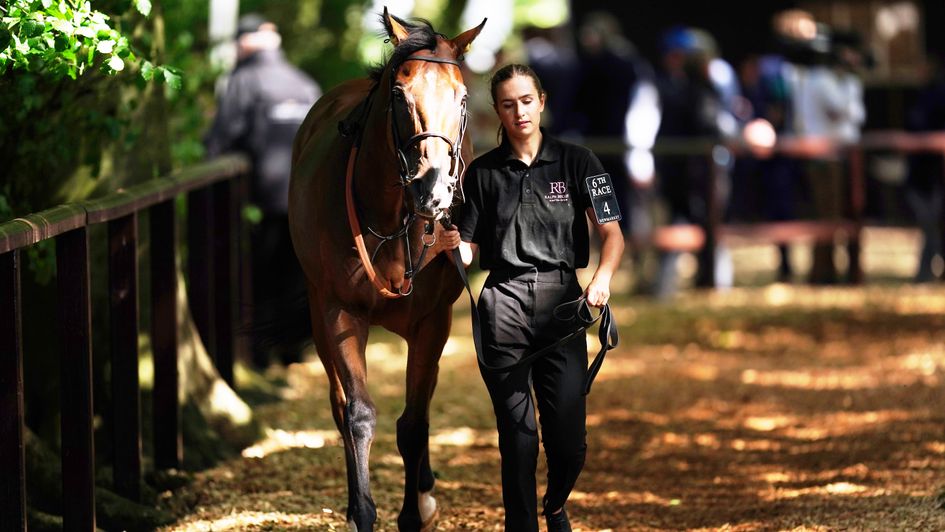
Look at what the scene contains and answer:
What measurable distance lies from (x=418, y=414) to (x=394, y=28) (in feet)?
5.14

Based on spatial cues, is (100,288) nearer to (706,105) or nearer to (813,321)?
(813,321)

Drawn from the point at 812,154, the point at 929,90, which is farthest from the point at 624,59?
the point at 929,90

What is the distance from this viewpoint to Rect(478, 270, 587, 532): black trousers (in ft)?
18.2

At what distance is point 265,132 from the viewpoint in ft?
35.2

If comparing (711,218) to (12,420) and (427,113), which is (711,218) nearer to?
(427,113)

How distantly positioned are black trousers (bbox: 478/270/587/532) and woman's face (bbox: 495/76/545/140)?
0.51 m

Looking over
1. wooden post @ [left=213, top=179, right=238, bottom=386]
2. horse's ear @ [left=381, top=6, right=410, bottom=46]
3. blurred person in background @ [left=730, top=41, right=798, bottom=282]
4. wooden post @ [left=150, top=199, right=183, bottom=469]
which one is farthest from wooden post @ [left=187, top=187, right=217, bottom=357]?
blurred person in background @ [left=730, top=41, right=798, bottom=282]

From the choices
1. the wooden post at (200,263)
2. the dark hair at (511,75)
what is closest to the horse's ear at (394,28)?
the dark hair at (511,75)

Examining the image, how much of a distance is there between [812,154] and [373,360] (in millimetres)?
6207

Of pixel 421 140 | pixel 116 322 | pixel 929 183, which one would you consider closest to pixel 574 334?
pixel 421 140

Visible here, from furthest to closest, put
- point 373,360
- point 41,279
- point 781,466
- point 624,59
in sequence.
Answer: point 624,59, point 373,360, point 781,466, point 41,279

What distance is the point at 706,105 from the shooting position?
15594mm

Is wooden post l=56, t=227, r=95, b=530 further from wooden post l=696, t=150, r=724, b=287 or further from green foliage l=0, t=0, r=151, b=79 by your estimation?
wooden post l=696, t=150, r=724, b=287

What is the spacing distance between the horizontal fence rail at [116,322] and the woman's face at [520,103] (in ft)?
5.14
